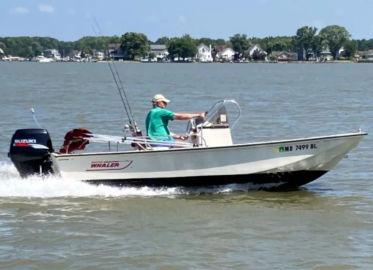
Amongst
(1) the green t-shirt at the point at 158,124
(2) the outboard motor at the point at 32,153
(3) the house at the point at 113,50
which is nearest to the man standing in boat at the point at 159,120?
(1) the green t-shirt at the point at 158,124

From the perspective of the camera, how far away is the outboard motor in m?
13.8

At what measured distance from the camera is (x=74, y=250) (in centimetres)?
1069

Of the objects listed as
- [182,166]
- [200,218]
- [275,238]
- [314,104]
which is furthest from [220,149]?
[314,104]

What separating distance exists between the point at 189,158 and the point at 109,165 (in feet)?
4.41

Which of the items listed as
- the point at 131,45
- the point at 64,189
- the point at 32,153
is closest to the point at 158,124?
the point at 64,189

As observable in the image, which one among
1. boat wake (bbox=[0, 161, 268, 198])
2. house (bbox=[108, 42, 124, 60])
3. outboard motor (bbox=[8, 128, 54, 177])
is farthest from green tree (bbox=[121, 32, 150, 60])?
outboard motor (bbox=[8, 128, 54, 177])

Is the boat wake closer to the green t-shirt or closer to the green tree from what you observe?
the green t-shirt

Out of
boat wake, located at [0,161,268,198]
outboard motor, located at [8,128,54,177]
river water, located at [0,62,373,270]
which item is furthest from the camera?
boat wake, located at [0,161,268,198]

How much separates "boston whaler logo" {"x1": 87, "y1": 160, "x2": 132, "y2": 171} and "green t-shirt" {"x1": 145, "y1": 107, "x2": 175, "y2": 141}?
72 centimetres

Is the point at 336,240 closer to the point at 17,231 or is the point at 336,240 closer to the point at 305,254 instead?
the point at 305,254

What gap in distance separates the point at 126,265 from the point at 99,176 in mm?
4116

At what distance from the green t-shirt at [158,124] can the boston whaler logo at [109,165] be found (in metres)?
0.72

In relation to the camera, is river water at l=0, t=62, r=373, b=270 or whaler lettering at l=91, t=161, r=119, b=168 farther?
whaler lettering at l=91, t=161, r=119, b=168

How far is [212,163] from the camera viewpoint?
46.6ft
